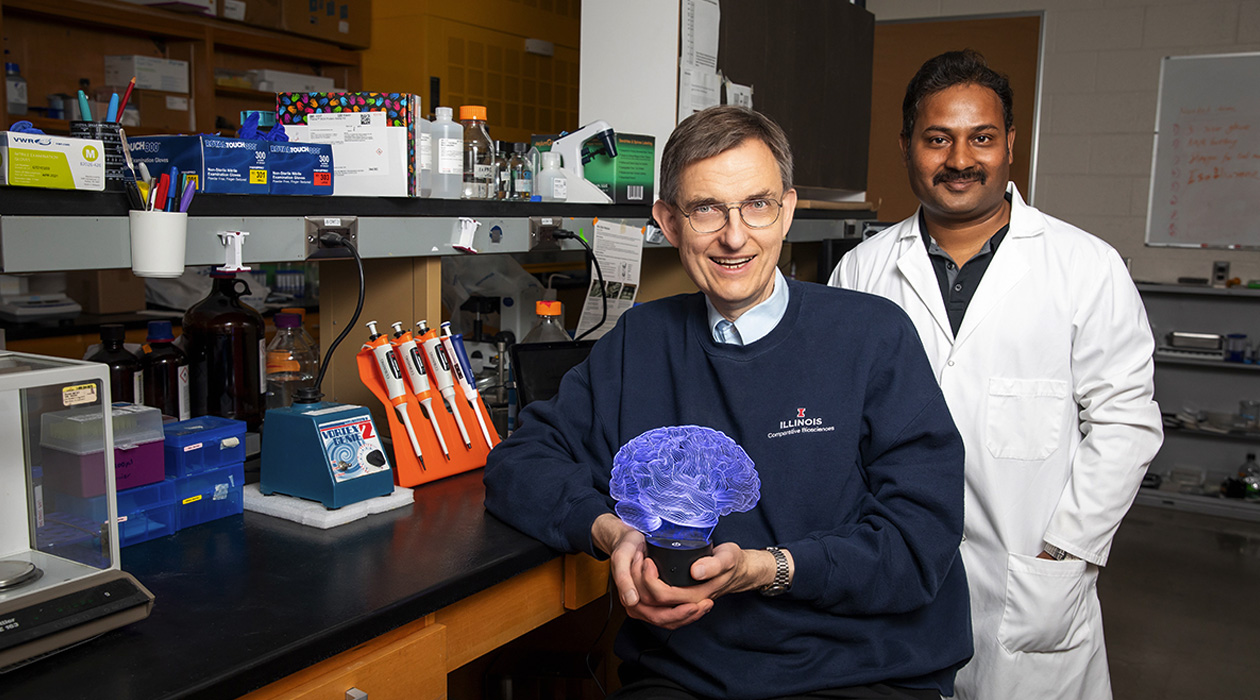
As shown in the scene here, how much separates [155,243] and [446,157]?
70 centimetres

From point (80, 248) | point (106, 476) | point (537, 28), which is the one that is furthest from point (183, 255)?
point (537, 28)

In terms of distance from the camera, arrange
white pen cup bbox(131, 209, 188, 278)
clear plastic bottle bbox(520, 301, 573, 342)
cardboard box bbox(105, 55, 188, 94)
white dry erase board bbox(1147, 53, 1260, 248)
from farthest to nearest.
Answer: white dry erase board bbox(1147, 53, 1260, 248) → cardboard box bbox(105, 55, 188, 94) → clear plastic bottle bbox(520, 301, 573, 342) → white pen cup bbox(131, 209, 188, 278)

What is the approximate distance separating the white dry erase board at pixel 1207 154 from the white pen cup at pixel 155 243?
4.89m

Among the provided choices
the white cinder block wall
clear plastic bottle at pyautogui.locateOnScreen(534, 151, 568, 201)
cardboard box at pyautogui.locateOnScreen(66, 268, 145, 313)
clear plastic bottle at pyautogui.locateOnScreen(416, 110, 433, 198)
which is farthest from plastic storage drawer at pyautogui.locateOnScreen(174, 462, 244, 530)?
the white cinder block wall

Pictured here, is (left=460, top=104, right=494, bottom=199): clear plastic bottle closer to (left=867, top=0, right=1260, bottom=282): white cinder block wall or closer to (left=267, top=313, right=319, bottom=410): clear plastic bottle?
(left=267, top=313, right=319, bottom=410): clear plastic bottle

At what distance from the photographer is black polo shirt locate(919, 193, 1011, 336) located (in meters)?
1.87

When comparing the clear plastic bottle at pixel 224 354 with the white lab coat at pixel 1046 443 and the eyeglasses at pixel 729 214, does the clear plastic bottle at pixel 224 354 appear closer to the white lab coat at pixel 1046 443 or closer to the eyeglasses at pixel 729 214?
the eyeglasses at pixel 729 214

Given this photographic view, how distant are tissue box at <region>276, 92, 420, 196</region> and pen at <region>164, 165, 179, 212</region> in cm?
34

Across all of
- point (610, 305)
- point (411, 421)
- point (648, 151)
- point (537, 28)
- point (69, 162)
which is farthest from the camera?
point (537, 28)

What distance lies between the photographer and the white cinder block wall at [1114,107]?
471 cm

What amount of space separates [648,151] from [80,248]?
59.2 inches

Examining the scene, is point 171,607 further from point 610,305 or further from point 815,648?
point 610,305

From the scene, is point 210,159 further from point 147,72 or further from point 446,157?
point 147,72

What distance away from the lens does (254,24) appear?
4.57m
